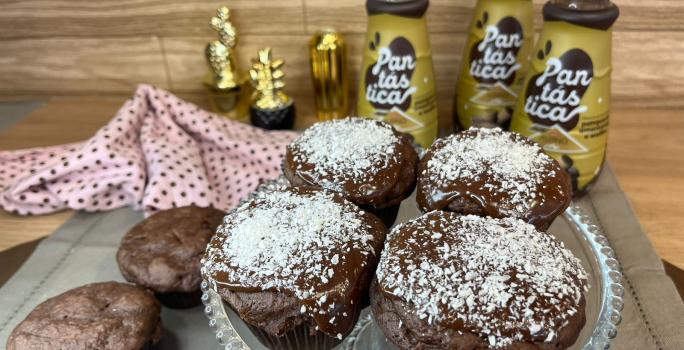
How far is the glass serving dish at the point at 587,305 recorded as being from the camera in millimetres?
636

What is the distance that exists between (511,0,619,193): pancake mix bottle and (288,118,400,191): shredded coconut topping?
273 mm

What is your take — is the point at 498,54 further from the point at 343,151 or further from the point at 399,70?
the point at 343,151

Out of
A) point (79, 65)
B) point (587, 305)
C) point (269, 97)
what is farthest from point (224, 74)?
point (587, 305)

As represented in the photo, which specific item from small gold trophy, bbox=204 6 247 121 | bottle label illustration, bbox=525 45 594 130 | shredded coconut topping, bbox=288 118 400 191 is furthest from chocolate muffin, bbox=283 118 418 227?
small gold trophy, bbox=204 6 247 121

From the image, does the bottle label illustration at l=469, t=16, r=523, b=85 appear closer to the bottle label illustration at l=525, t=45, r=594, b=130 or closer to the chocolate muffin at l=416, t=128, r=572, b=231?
the bottle label illustration at l=525, t=45, r=594, b=130

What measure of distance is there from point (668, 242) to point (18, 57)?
167 cm

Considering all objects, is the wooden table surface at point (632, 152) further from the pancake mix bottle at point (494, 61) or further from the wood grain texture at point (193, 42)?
the pancake mix bottle at point (494, 61)

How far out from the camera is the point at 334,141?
832mm

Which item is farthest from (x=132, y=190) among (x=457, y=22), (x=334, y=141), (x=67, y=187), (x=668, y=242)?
(x=668, y=242)

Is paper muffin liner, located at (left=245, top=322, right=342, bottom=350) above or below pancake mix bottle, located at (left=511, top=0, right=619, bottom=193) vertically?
below

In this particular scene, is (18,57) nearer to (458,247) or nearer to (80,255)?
(80,255)

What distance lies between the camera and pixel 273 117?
1.28 meters

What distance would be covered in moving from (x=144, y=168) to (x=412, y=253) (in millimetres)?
709

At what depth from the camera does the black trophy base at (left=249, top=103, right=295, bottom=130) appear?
1.28 m
